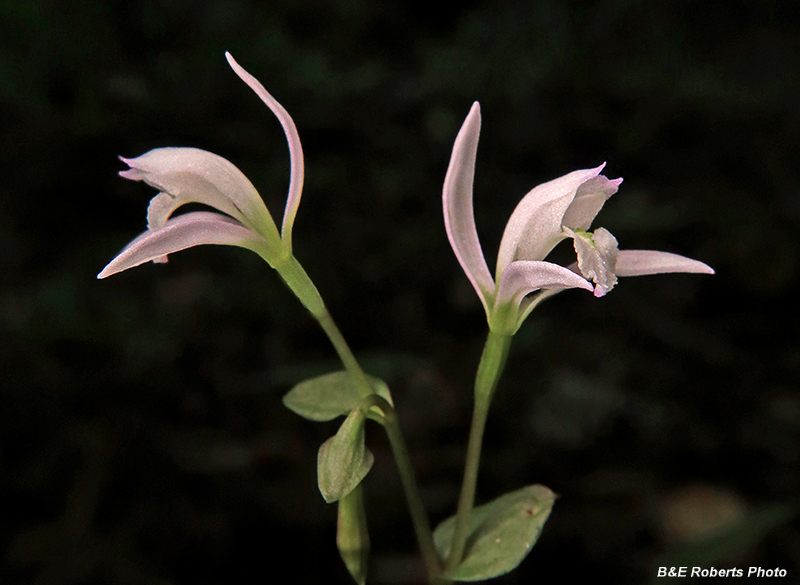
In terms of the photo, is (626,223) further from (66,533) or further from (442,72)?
(66,533)

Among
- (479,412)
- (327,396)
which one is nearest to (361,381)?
(327,396)

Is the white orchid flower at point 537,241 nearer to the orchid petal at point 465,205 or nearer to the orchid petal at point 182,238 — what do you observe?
the orchid petal at point 465,205

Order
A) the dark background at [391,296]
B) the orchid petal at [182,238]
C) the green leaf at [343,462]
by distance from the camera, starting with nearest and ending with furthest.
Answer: the orchid petal at [182,238] < the green leaf at [343,462] < the dark background at [391,296]

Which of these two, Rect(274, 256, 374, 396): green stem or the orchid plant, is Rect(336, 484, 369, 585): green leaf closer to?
the orchid plant

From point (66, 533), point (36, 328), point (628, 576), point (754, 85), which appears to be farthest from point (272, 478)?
point (754, 85)

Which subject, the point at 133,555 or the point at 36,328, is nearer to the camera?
the point at 133,555

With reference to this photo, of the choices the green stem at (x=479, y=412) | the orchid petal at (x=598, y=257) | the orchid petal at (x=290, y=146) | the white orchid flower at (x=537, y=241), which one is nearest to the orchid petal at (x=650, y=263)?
the white orchid flower at (x=537, y=241)

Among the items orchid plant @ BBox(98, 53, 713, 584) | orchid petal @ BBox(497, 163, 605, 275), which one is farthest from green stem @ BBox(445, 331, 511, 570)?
orchid petal @ BBox(497, 163, 605, 275)
